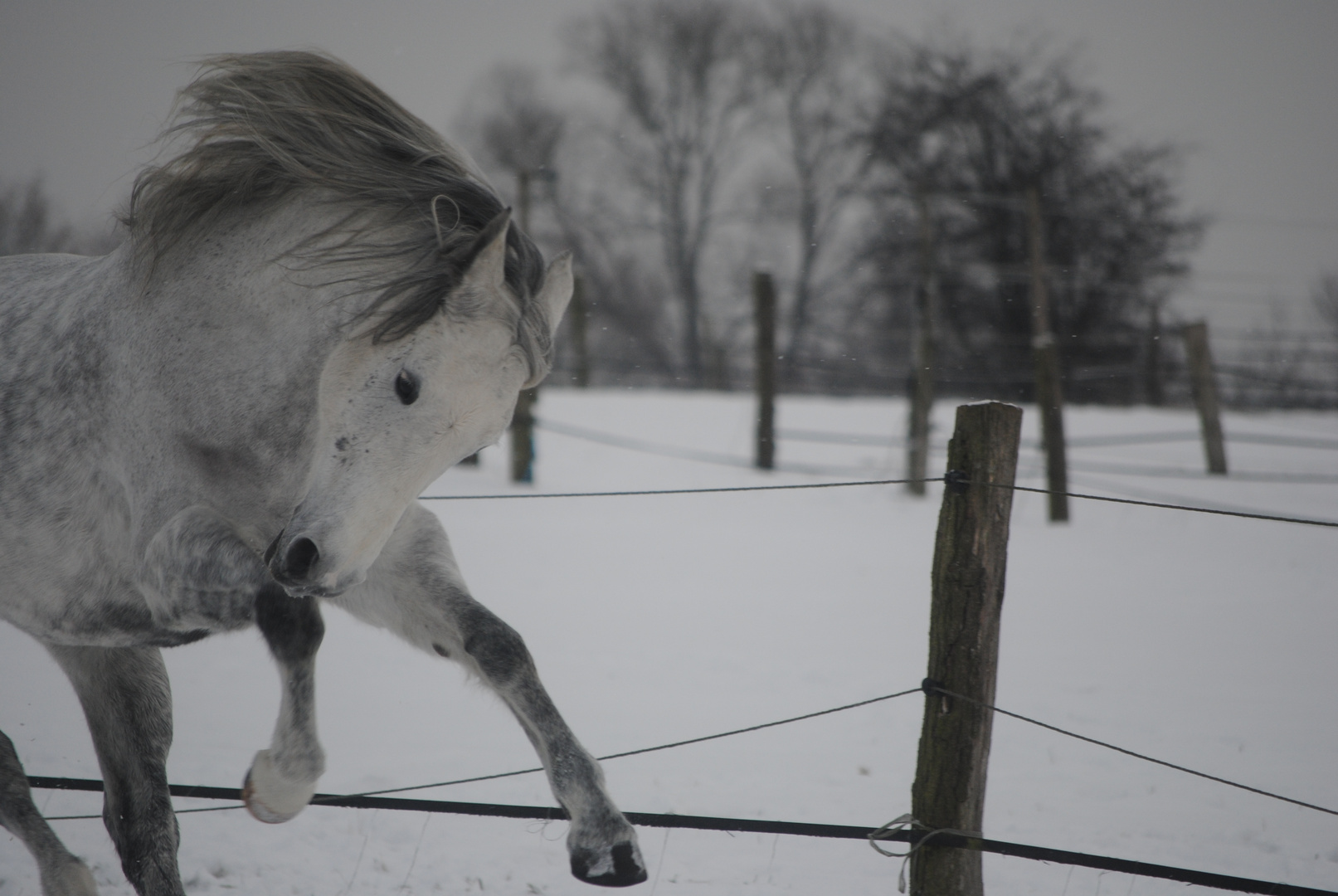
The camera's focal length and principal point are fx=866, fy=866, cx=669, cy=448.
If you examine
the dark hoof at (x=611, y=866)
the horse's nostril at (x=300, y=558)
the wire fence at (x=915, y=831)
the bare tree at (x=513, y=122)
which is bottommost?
the wire fence at (x=915, y=831)

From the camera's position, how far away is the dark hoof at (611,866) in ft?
5.12

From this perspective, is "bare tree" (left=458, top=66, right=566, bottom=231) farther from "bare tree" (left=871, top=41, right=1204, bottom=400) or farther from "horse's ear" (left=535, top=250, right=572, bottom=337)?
"horse's ear" (left=535, top=250, right=572, bottom=337)

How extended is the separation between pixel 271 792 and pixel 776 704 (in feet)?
9.49

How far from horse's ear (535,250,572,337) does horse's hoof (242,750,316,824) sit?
103 centimetres

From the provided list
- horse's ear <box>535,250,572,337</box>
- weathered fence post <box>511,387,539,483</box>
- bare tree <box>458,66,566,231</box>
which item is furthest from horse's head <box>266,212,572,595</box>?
bare tree <box>458,66,566,231</box>

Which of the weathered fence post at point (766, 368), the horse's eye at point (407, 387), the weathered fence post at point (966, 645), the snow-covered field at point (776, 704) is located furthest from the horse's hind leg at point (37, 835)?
the weathered fence post at point (766, 368)

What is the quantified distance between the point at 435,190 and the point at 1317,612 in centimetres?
651

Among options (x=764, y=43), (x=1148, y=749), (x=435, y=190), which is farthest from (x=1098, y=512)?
(x=764, y=43)

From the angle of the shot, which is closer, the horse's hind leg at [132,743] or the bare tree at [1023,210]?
the horse's hind leg at [132,743]

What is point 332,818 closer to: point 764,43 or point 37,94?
point 37,94

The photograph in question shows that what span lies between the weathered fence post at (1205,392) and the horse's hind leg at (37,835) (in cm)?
1042

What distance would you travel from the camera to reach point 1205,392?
948 cm

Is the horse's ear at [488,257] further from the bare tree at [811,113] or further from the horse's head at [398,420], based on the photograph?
the bare tree at [811,113]

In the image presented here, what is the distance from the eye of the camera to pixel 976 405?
218 centimetres
